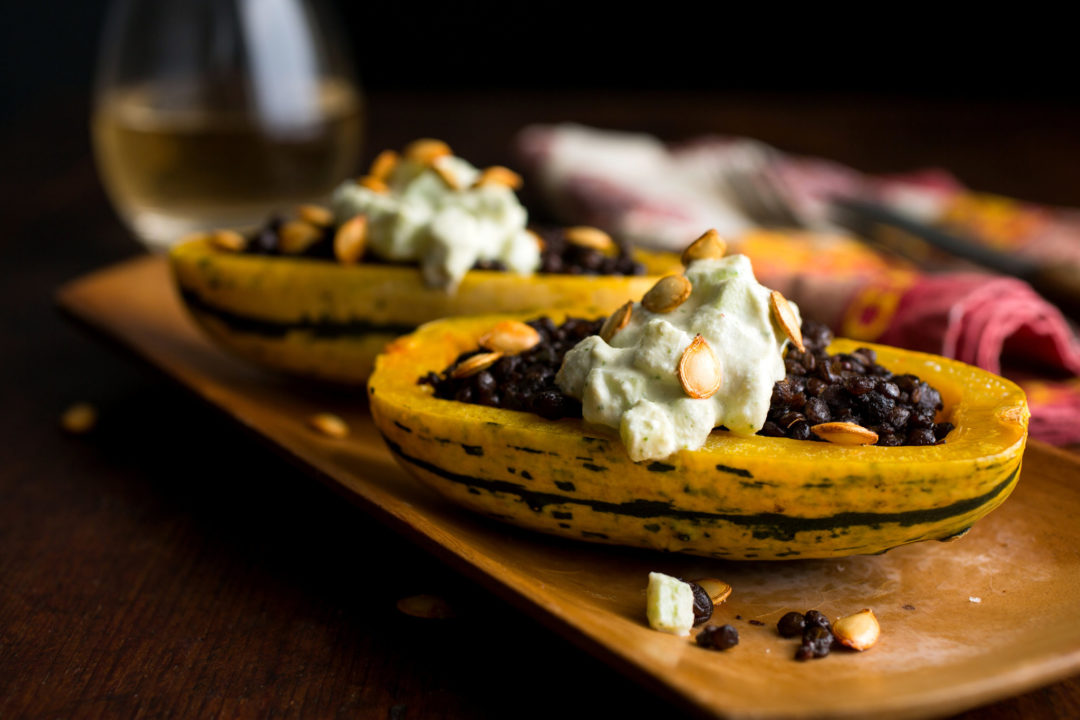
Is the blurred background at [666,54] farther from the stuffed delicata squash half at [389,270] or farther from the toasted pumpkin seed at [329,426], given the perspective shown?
the toasted pumpkin seed at [329,426]

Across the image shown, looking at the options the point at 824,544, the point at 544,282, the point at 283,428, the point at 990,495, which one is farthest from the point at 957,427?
the point at 283,428

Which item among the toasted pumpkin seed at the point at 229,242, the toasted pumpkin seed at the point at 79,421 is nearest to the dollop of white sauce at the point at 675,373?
the toasted pumpkin seed at the point at 229,242

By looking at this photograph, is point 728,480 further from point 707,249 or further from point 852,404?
point 707,249

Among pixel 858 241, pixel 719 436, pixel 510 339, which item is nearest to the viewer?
pixel 719 436

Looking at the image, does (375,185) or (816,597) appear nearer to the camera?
(816,597)

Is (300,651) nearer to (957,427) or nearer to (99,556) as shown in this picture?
(99,556)

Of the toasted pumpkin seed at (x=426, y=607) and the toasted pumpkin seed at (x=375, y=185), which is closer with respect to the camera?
the toasted pumpkin seed at (x=426, y=607)

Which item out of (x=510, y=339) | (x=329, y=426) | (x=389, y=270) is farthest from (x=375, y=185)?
(x=510, y=339)

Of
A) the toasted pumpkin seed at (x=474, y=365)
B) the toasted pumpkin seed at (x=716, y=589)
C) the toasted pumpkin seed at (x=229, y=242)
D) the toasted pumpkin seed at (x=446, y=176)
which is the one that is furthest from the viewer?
the toasted pumpkin seed at (x=229, y=242)
